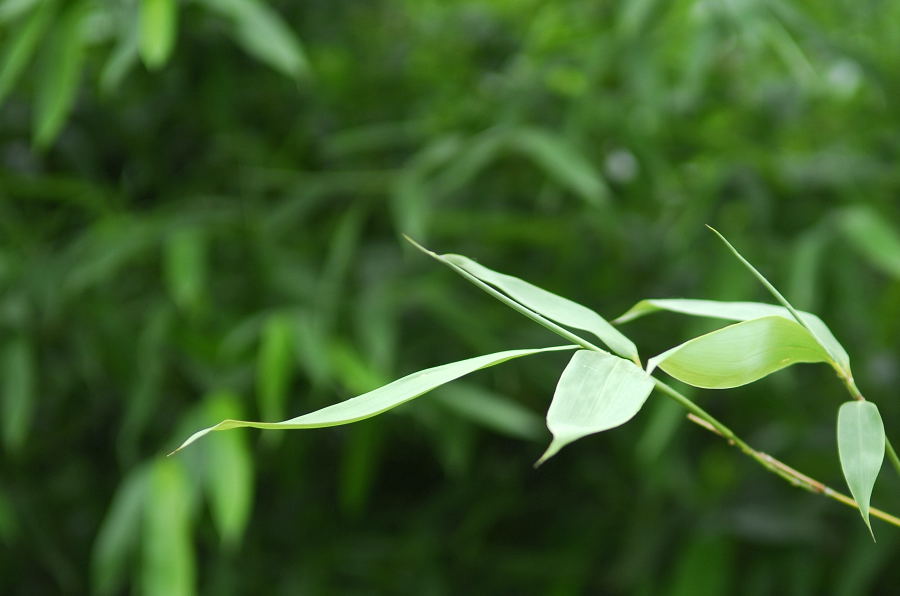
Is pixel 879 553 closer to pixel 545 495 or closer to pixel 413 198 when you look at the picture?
pixel 545 495

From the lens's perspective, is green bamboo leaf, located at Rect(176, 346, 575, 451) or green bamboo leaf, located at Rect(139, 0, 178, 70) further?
green bamboo leaf, located at Rect(139, 0, 178, 70)

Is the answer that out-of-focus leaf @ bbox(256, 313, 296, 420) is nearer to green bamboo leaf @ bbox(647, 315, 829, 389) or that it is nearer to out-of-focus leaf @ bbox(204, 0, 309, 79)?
out-of-focus leaf @ bbox(204, 0, 309, 79)

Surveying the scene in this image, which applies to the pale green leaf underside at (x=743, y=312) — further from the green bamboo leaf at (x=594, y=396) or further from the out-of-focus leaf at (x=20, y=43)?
the out-of-focus leaf at (x=20, y=43)

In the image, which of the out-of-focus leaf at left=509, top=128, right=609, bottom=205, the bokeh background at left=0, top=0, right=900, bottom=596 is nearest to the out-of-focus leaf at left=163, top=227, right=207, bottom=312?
the bokeh background at left=0, top=0, right=900, bottom=596

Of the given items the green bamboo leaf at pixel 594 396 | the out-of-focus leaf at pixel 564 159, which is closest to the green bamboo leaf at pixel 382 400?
the green bamboo leaf at pixel 594 396

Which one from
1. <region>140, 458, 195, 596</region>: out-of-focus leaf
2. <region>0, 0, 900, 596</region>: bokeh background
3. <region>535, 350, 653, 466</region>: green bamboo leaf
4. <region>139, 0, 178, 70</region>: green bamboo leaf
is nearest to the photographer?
<region>535, 350, 653, 466</region>: green bamboo leaf

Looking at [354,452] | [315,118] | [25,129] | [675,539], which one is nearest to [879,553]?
[675,539]
